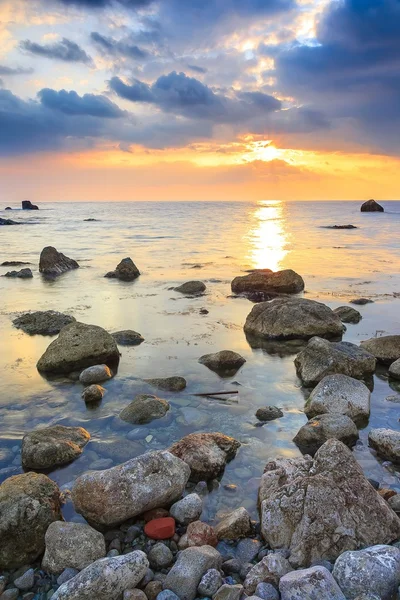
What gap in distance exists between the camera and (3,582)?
4.52 metres

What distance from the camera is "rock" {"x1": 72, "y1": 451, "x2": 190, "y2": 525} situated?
513cm

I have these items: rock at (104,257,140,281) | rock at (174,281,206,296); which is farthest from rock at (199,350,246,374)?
rock at (104,257,140,281)

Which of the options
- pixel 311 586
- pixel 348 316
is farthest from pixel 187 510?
pixel 348 316

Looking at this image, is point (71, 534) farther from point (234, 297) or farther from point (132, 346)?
point (234, 297)

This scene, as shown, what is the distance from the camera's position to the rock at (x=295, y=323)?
483 inches

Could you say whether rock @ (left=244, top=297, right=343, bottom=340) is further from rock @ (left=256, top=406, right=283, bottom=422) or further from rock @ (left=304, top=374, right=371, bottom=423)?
rock @ (left=256, top=406, right=283, bottom=422)

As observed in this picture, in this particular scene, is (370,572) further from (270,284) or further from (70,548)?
(270,284)

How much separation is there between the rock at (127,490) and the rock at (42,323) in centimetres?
820

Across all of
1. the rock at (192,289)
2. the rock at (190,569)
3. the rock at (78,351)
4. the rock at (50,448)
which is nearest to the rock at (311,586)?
the rock at (190,569)

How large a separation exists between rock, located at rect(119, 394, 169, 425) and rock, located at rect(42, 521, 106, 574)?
286 cm

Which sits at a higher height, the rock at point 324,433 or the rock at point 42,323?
the rock at point 42,323

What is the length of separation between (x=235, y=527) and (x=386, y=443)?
2.76 metres

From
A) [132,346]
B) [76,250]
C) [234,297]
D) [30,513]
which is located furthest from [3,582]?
[76,250]

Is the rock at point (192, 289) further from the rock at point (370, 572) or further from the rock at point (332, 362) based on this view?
the rock at point (370, 572)
